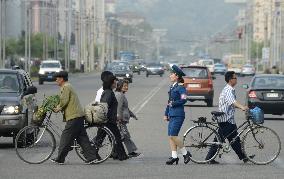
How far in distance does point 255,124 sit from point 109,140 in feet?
8.72

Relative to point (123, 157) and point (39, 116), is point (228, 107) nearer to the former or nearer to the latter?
point (123, 157)

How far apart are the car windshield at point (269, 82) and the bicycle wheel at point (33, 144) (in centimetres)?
1733

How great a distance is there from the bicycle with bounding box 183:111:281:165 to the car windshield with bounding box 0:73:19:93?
5628 millimetres

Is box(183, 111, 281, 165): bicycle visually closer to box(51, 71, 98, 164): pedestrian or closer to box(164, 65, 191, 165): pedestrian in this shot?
box(164, 65, 191, 165): pedestrian

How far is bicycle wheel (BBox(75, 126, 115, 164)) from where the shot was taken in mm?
20981

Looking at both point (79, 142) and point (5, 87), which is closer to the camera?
point (79, 142)

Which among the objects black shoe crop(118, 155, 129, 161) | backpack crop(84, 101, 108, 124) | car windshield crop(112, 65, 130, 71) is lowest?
black shoe crop(118, 155, 129, 161)

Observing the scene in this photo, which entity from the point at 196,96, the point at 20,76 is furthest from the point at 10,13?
the point at 20,76

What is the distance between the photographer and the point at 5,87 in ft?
83.5

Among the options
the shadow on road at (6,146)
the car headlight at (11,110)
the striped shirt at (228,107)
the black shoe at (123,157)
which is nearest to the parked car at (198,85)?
the shadow on road at (6,146)

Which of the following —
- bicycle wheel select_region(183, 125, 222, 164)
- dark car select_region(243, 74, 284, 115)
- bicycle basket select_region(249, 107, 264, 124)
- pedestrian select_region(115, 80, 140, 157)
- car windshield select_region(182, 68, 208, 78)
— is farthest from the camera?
car windshield select_region(182, 68, 208, 78)

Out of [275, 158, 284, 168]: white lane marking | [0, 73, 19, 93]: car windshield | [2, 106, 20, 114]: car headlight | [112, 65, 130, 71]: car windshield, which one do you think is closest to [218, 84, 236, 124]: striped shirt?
[275, 158, 284, 168]: white lane marking

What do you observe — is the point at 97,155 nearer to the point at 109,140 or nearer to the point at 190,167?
the point at 109,140

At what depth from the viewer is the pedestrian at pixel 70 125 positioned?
67.6ft
